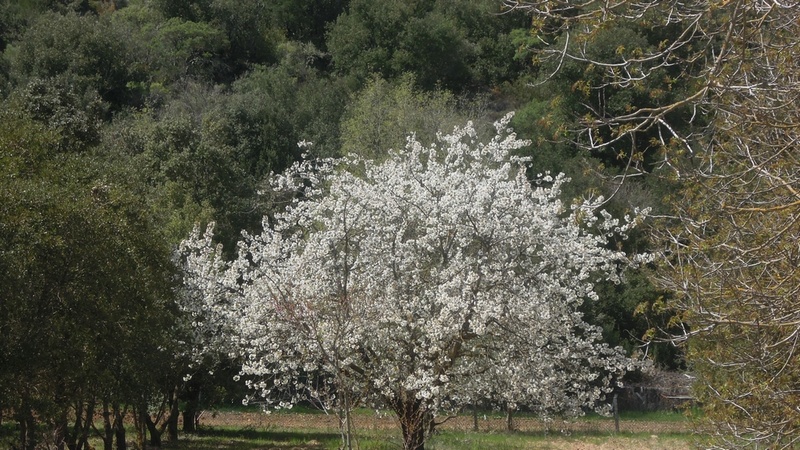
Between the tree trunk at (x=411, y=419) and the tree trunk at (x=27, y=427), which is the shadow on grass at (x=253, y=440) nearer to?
the tree trunk at (x=411, y=419)

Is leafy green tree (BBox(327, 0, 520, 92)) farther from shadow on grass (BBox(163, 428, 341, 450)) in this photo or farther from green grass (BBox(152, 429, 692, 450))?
green grass (BBox(152, 429, 692, 450))

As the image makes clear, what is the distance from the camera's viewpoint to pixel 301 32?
55.7m

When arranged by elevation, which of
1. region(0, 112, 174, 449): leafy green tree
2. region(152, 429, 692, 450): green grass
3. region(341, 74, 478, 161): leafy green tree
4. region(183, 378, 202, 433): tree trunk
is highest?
region(341, 74, 478, 161): leafy green tree

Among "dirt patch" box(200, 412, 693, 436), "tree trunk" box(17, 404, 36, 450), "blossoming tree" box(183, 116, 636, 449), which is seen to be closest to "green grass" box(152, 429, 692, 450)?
"dirt patch" box(200, 412, 693, 436)

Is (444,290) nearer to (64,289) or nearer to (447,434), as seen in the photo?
(64,289)

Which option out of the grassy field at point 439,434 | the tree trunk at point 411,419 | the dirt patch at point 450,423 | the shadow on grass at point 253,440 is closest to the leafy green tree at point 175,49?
the dirt patch at point 450,423

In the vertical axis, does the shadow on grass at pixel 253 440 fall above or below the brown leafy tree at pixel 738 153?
below

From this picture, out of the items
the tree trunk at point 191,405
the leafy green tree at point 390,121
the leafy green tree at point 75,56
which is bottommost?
the tree trunk at point 191,405

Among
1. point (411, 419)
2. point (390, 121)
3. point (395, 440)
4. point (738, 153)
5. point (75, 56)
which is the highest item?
point (75, 56)

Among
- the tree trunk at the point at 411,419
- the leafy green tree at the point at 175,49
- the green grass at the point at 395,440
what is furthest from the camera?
the leafy green tree at the point at 175,49

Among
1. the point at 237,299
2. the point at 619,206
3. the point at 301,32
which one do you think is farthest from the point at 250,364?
the point at 301,32

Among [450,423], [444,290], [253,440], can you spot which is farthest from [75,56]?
[444,290]

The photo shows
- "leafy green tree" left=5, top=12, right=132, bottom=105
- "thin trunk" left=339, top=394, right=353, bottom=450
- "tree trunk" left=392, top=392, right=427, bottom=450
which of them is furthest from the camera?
"leafy green tree" left=5, top=12, right=132, bottom=105

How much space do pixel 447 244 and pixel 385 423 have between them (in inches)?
356
